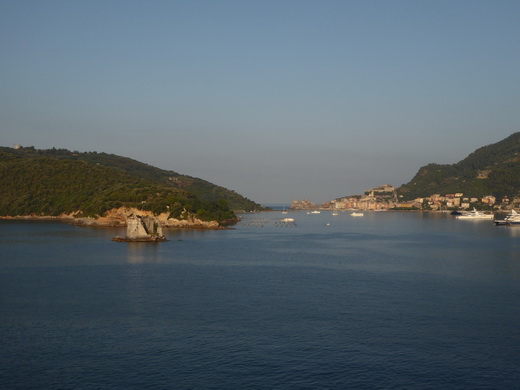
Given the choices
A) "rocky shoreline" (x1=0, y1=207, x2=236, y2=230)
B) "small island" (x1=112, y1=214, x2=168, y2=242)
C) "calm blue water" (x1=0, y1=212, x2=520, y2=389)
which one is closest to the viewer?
"calm blue water" (x1=0, y1=212, x2=520, y2=389)

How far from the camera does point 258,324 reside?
3878cm

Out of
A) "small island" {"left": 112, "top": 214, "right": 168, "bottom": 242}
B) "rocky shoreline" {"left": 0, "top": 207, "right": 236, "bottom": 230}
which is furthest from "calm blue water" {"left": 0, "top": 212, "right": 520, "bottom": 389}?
"rocky shoreline" {"left": 0, "top": 207, "right": 236, "bottom": 230}

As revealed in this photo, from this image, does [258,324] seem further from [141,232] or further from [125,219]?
[125,219]

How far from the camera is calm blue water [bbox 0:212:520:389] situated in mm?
28625

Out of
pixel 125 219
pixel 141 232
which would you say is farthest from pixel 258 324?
pixel 125 219

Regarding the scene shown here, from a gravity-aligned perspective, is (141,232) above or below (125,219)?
below

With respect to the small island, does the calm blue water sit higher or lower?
lower

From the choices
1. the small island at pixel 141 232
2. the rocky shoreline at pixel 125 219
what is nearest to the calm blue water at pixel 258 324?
the small island at pixel 141 232

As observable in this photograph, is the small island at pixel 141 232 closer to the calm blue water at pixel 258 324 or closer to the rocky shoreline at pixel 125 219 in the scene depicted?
the calm blue water at pixel 258 324

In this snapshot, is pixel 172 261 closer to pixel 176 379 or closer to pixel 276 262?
pixel 276 262

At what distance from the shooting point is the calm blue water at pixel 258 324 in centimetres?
2862

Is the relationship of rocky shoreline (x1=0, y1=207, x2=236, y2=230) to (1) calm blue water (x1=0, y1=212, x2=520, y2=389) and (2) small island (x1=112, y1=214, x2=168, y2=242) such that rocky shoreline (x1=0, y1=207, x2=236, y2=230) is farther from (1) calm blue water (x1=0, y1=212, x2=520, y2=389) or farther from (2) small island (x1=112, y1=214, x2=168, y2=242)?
(1) calm blue water (x1=0, y1=212, x2=520, y2=389)

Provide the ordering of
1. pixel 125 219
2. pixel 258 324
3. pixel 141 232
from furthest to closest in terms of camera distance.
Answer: pixel 125 219 < pixel 141 232 < pixel 258 324

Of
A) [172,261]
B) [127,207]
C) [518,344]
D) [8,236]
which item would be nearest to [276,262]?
[172,261]
